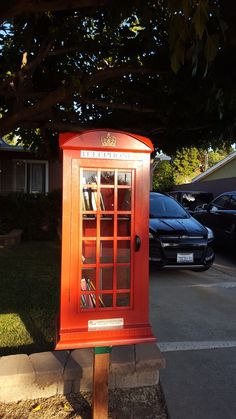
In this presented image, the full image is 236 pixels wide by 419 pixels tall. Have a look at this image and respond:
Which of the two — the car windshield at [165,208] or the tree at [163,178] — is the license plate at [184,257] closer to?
the car windshield at [165,208]

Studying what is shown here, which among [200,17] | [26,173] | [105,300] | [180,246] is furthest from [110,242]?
[26,173]

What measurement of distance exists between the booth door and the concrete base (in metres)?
0.71

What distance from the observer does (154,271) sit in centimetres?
851

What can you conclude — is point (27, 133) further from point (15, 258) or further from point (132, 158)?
point (132, 158)

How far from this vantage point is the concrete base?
11.0 feet

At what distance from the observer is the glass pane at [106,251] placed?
121 inches

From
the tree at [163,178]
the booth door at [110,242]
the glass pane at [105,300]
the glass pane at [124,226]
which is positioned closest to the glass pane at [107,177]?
the booth door at [110,242]

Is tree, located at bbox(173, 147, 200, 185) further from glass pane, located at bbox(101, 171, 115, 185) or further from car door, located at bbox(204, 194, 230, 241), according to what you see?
glass pane, located at bbox(101, 171, 115, 185)

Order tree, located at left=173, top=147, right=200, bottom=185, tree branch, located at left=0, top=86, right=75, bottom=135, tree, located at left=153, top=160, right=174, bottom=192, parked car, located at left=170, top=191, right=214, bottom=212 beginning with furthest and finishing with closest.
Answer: tree, located at left=173, top=147, right=200, bottom=185 < tree, located at left=153, top=160, right=174, bottom=192 < parked car, located at left=170, top=191, right=214, bottom=212 < tree branch, located at left=0, top=86, right=75, bottom=135

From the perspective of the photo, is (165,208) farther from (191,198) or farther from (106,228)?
(191,198)

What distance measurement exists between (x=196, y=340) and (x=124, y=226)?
2230mm

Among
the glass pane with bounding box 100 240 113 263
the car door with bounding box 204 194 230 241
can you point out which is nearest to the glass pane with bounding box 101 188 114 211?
the glass pane with bounding box 100 240 113 263

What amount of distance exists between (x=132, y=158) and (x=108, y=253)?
703mm

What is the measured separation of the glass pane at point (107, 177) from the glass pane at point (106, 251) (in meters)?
0.42
